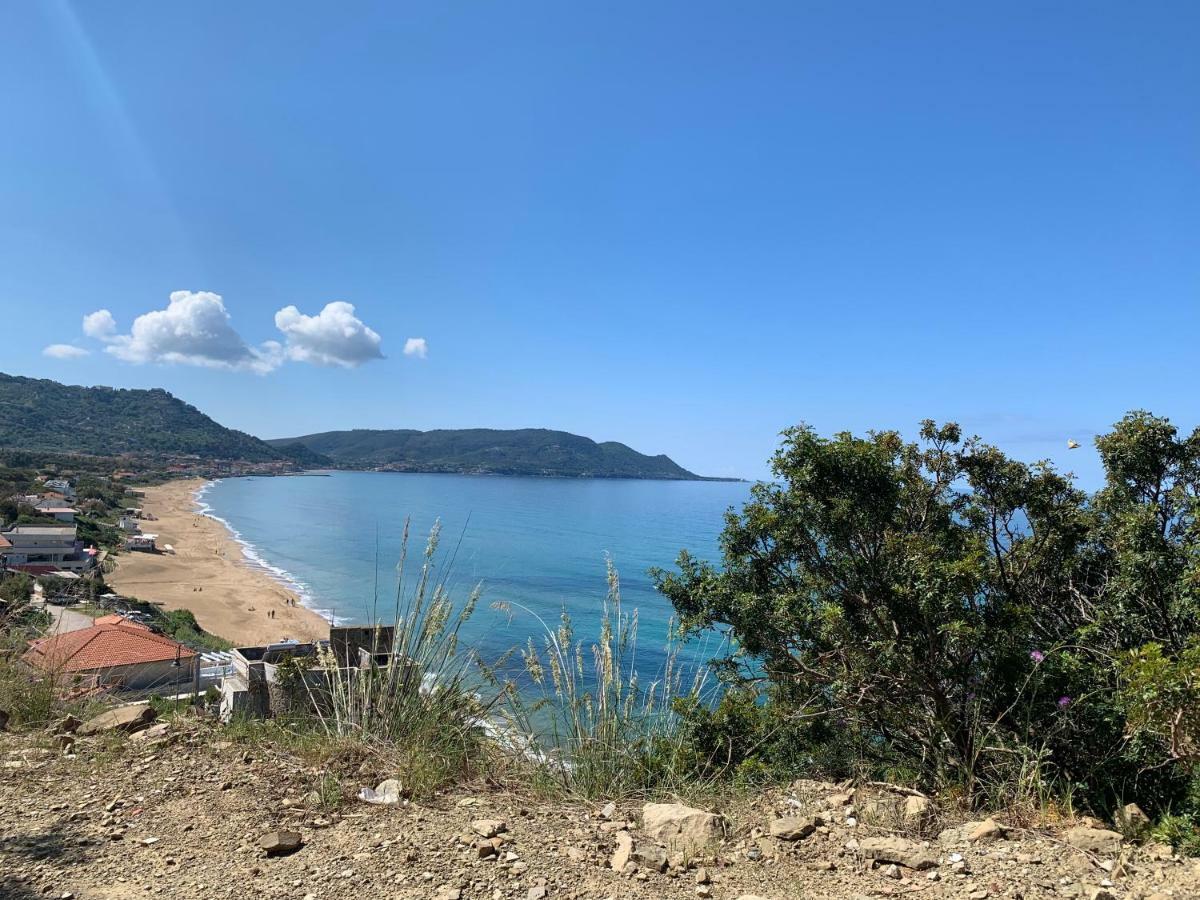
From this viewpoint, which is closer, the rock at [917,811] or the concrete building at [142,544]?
the rock at [917,811]

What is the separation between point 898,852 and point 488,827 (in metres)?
1.55

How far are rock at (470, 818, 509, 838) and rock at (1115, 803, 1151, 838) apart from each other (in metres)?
2.64

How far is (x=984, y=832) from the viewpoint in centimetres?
284

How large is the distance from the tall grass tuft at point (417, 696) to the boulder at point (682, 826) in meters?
1.01

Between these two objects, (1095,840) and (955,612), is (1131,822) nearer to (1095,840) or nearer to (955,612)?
(1095,840)

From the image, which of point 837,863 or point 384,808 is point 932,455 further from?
point 384,808

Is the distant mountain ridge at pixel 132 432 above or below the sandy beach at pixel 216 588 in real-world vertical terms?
above

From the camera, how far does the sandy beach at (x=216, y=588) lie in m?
31.6

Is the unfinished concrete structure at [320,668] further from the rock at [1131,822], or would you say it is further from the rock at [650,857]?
the rock at [1131,822]

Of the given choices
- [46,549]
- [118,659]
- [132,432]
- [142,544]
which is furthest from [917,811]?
[132,432]

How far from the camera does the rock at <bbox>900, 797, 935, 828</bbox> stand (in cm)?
299

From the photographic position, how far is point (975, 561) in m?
3.96

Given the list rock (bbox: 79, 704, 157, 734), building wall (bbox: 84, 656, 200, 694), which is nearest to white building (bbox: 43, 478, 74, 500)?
building wall (bbox: 84, 656, 200, 694)

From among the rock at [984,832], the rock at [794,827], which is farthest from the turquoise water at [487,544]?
the rock at [984,832]
